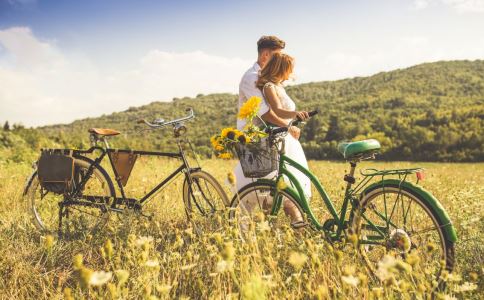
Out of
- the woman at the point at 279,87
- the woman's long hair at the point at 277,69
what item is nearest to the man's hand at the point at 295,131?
the woman at the point at 279,87

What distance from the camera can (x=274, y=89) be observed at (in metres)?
3.66

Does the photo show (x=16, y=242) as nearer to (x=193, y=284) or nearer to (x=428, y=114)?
(x=193, y=284)

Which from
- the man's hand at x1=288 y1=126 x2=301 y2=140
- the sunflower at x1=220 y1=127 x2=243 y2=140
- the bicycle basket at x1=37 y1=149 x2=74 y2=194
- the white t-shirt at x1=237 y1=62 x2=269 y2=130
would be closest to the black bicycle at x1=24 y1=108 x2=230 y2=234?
the bicycle basket at x1=37 y1=149 x2=74 y2=194

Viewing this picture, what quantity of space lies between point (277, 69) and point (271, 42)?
0.43 m

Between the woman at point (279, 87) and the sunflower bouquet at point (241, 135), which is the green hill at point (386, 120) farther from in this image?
the woman at point (279, 87)

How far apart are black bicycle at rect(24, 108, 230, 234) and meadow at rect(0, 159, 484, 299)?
0.80 ft

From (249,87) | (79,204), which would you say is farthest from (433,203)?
(79,204)

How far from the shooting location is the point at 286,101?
3785 millimetres

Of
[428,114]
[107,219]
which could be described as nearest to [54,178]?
[107,219]

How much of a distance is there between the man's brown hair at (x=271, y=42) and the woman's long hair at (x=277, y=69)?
1.05ft

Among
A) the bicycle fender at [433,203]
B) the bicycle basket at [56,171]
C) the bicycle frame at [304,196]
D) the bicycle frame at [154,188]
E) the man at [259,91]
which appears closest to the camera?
the bicycle fender at [433,203]

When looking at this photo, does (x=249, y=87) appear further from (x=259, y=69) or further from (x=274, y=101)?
(x=274, y=101)

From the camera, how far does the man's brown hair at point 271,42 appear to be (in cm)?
392

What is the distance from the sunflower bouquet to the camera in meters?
3.07
